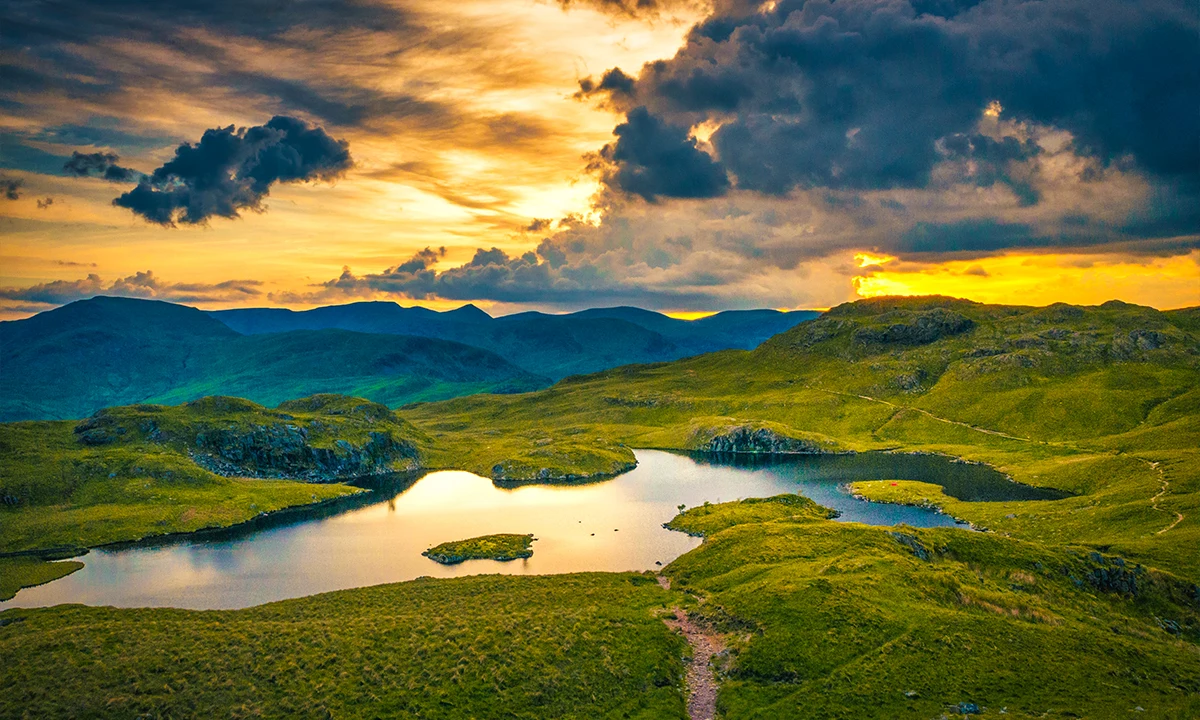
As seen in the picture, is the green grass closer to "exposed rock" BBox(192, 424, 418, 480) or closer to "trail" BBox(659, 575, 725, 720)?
"exposed rock" BBox(192, 424, 418, 480)

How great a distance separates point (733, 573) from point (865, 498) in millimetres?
Result: 77534

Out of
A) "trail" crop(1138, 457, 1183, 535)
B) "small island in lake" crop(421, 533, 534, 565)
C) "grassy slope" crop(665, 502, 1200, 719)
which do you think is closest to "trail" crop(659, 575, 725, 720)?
"grassy slope" crop(665, 502, 1200, 719)

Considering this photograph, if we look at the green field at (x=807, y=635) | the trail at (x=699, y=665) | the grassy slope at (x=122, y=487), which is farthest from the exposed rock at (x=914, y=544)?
the grassy slope at (x=122, y=487)

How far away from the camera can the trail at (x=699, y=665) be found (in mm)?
56406

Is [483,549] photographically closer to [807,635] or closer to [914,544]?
[807,635]

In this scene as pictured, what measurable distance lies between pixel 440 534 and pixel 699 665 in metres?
76.4

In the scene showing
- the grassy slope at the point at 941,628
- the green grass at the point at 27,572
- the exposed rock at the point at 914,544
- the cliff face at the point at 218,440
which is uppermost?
the cliff face at the point at 218,440

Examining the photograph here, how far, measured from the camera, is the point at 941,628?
6219 centimetres

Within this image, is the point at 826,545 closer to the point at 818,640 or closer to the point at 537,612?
the point at 818,640

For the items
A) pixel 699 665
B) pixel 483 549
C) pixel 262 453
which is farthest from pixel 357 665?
pixel 262 453

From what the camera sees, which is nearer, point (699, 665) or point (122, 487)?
point (699, 665)

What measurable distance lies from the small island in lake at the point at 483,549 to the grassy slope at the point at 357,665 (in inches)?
1267

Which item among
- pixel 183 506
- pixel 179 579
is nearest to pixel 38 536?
pixel 183 506

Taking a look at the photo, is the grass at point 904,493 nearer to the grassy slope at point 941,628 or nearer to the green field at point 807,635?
the green field at point 807,635
